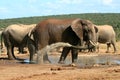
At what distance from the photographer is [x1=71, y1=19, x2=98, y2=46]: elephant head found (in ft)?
67.4

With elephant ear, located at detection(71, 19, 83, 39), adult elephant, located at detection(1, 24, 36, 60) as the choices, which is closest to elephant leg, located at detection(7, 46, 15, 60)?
adult elephant, located at detection(1, 24, 36, 60)

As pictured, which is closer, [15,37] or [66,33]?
[66,33]

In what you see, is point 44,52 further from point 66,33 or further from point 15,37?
point 15,37

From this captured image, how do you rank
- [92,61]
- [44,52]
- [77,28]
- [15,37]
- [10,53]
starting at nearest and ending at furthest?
1. [77,28]
2. [44,52]
3. [92,61]
4. [10,53]
5. [15,37]

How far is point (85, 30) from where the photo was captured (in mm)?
20734

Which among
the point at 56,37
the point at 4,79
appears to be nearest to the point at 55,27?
the point at 56,37

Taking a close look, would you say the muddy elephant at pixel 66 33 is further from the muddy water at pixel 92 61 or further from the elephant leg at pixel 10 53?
the elephant leg at pixel 10 53

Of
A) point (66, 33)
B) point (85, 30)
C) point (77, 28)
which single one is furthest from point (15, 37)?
point (85, 30)

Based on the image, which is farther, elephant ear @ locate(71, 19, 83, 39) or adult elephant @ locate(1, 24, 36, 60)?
adult elephant @ locate(1, 24, 36, 60)

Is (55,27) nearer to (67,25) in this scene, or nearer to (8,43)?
(67,25)

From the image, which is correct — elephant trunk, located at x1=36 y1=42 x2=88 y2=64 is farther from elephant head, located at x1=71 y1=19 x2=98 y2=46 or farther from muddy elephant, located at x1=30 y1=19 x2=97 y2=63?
elephant head, located at x1=71 y1=19 x2=98 y2=46

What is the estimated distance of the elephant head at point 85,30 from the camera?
2053 cm

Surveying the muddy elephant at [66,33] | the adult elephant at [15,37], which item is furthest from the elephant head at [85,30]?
the adult elephant at [15,37]

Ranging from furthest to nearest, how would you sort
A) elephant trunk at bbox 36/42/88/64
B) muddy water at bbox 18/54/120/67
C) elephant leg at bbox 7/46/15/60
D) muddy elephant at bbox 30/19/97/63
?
elephant leg at bbox 7/46/15/60 < muddy elephant at bbox 30/19/97/63 < elephant trunk at bbox 36/42/88/64 < muddy water at bbox 18/54/120/67
